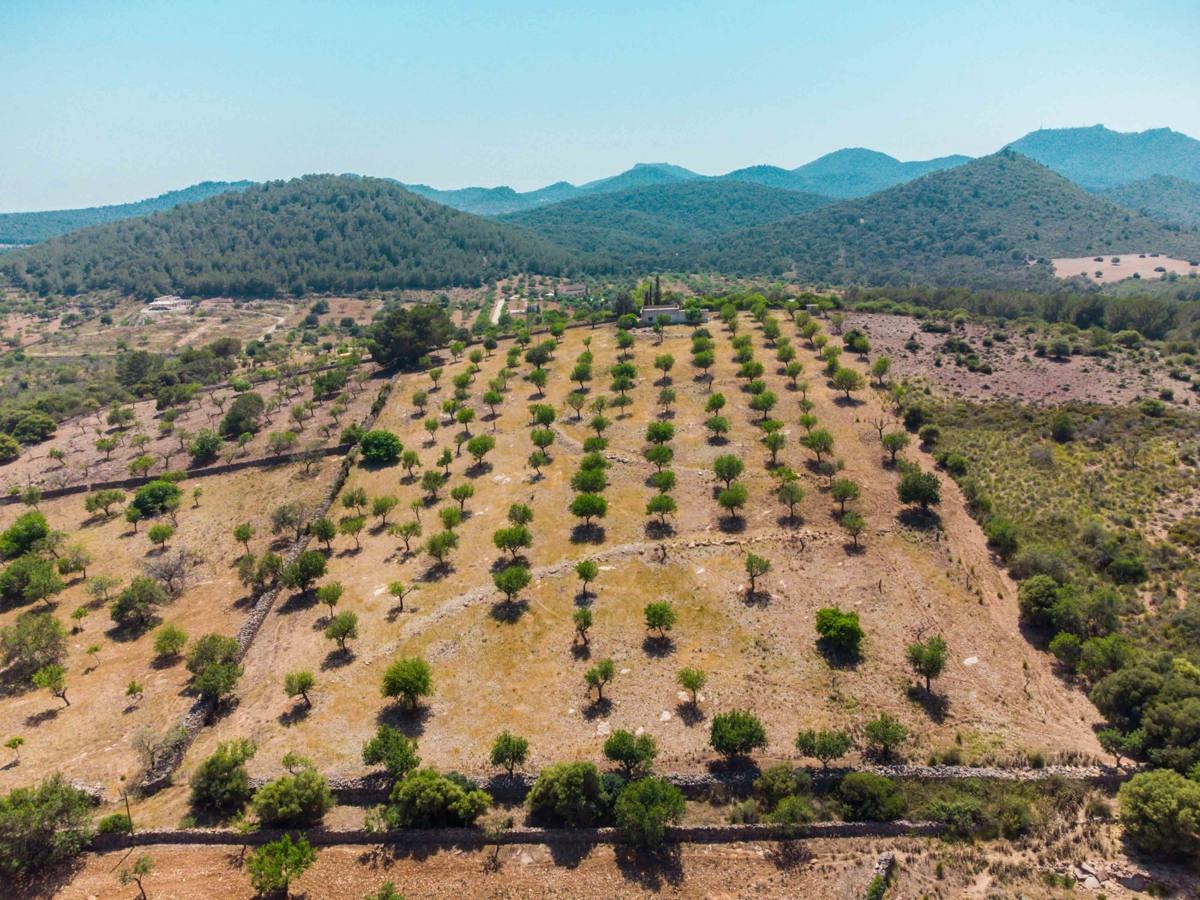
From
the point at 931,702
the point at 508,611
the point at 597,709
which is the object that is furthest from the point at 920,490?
the point at 508,611

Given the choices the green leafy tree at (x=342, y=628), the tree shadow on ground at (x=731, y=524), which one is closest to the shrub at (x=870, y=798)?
the tree shadow on ground at (x=731, y=524)

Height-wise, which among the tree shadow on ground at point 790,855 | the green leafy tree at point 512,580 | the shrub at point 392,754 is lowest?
the tree shadow on ground at point 790,855

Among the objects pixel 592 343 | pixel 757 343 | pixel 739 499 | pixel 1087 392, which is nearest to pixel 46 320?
pixel 592 343

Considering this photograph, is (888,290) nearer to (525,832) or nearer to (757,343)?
(757,343)

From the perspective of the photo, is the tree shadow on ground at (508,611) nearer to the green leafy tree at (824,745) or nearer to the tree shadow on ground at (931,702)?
the green leafy tree at (824,745)

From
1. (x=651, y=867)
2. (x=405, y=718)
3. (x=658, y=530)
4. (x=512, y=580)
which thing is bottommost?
(x=651, y=867)

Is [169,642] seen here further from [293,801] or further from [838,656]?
[838,656]
